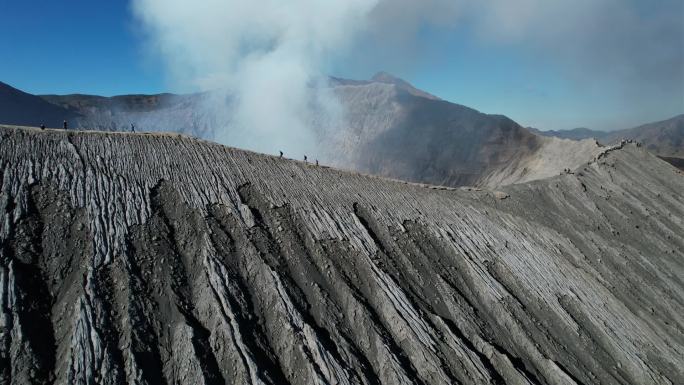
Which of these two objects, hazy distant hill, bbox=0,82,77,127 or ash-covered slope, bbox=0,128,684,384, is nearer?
ash-covered slope, bbox=0,128,684,384

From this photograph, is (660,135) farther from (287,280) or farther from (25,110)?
(25,110)

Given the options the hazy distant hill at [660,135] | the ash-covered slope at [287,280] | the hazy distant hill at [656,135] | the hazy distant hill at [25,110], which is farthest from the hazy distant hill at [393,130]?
the hazy distant hill at [660,135]

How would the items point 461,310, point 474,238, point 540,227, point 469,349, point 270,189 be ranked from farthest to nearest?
point 540,227, point 474,238, point 270,189, point 461,310, point 469,349

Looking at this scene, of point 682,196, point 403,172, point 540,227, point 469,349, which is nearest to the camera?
point 469,349

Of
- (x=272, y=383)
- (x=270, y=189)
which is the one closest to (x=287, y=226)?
(x=270, y=189)

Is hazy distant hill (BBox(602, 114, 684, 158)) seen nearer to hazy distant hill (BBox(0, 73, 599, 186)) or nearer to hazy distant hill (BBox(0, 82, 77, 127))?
hazy distant hill (BBox(0, 73, 599, 186))

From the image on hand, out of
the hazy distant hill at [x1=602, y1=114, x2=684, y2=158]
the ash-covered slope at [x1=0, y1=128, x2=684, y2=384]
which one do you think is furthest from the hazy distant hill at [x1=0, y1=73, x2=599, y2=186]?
the hazy distant hill at [x1=602, y1=114, x2=684, y2=158]

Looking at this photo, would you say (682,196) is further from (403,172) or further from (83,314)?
(83,314)
